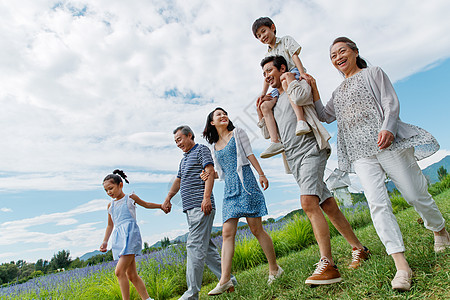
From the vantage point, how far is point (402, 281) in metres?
2.21

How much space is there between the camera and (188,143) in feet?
13.2

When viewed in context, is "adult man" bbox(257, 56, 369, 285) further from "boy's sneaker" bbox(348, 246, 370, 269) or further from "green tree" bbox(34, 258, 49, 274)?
"green tree" bbox(34, 258, 49, 274)

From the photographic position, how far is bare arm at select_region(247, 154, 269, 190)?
3.49 metres

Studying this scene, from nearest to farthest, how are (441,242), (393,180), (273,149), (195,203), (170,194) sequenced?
1. (393,180)
2. (441,242)
3. (273,149)
4. (195,203)
5. (170,194)

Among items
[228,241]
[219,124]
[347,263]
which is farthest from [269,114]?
A: [347,263]

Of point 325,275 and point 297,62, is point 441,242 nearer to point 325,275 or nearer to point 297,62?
point 325,275

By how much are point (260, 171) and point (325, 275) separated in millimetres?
1252

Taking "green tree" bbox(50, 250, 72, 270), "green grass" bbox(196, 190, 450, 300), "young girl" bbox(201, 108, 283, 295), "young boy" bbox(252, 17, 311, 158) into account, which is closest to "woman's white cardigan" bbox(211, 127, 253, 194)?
"young girl" bbox(201, 108, 283, 295)

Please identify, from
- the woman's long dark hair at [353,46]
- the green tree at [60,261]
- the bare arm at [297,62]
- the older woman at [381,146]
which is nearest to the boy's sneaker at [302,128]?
the older woman at [381,146]

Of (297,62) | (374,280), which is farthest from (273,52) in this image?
(374,280)

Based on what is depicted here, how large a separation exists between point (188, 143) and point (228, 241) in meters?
1.26

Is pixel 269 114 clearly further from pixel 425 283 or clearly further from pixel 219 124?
pixel 425 283

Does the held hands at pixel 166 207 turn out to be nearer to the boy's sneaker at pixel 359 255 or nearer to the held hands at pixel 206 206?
the held hands at pixel 206 206

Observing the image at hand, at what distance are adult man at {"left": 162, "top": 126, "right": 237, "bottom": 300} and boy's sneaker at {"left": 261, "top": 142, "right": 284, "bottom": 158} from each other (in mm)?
764
